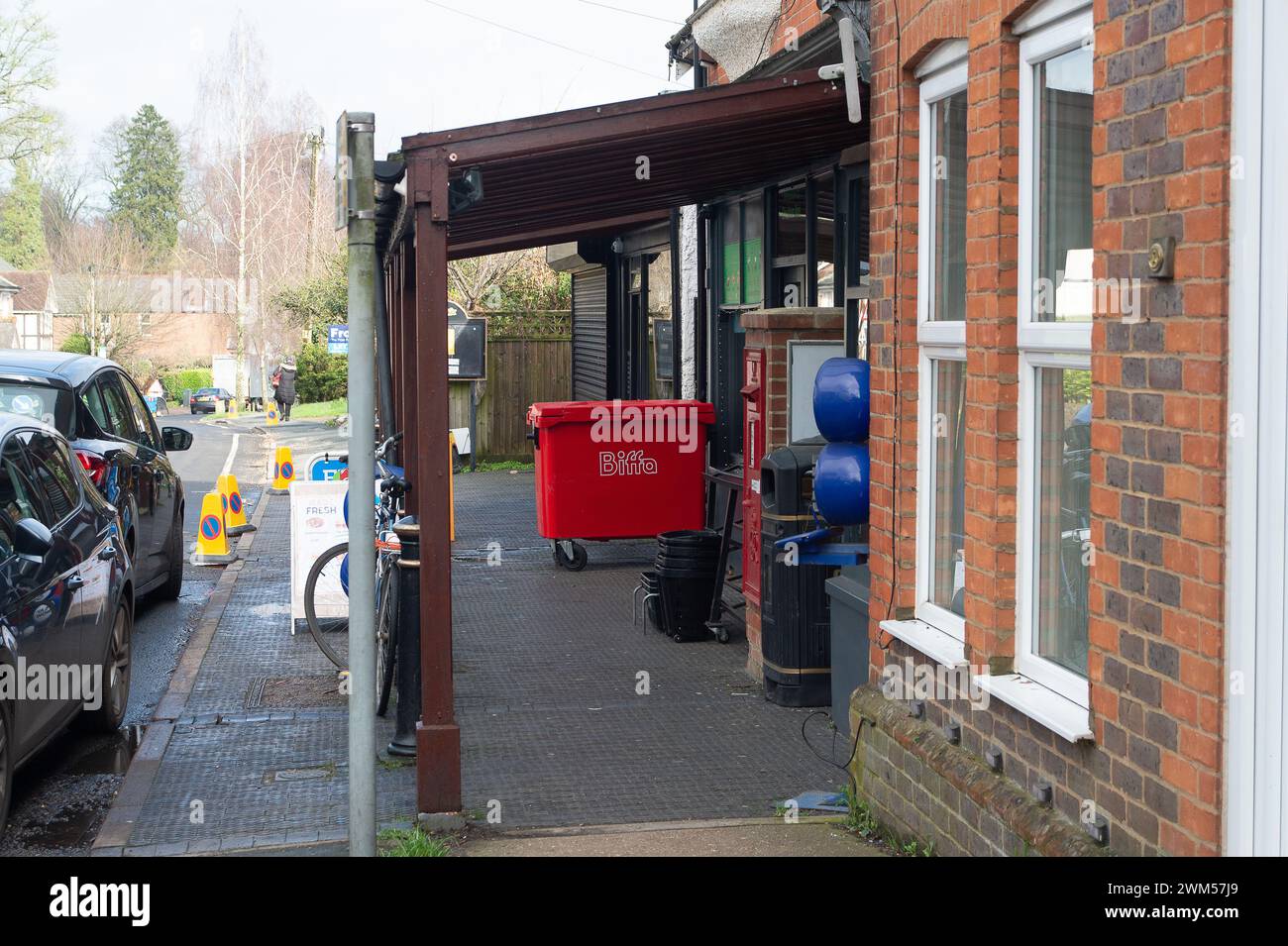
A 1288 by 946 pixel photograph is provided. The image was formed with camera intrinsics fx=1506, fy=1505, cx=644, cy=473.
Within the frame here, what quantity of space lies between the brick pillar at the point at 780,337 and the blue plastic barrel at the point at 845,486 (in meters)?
1.78

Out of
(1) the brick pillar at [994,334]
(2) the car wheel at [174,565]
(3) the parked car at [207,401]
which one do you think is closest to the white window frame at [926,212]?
(1) the brick pillar at [994,334]

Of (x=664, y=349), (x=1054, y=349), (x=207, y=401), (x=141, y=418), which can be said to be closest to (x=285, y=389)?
(x=207, y=401)

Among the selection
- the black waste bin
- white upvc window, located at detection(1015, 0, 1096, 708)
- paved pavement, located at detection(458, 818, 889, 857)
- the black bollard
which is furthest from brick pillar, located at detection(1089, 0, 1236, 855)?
the black waste bin

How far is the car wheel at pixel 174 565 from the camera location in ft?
39.4

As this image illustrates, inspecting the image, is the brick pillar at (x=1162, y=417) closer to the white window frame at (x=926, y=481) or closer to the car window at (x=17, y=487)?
the white window frame at (x=926, y=481)

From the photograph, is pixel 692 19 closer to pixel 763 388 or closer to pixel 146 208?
pixel 763 388

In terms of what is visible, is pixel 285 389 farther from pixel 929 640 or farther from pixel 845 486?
pixel 929 640

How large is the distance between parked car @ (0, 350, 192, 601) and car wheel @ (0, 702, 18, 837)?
4065 mm

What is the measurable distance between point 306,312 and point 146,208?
1875 inches

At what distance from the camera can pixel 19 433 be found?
7.38 meters

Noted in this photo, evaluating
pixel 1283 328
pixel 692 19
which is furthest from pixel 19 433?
pixel 692 19

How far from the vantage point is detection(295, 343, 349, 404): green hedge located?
47438 millimetres

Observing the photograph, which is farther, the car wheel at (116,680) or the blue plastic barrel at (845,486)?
the car wheel at (116,680)
